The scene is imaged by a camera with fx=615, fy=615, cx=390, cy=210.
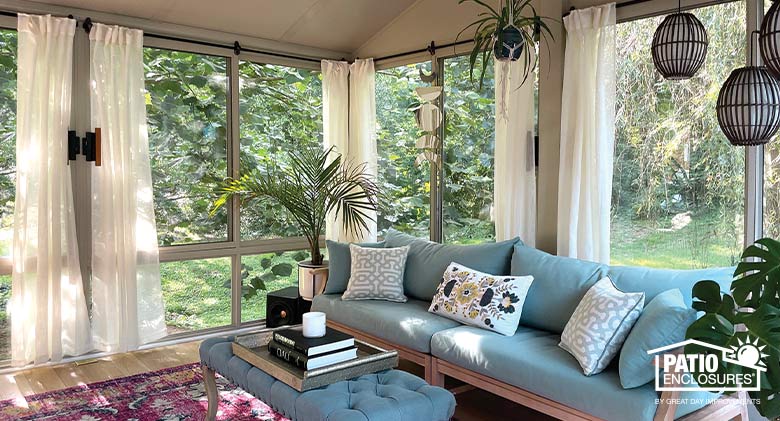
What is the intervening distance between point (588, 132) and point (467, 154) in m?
1.23

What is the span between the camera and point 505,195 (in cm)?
418

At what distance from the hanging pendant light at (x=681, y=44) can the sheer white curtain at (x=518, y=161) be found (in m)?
1.40

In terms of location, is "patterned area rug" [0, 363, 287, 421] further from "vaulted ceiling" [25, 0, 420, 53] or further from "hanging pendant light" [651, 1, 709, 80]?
"hanging pendant light" [651, 1, 709, 80]

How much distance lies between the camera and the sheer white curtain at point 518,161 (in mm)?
4094

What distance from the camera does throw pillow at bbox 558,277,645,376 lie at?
2.69 m

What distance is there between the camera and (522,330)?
3.38 meters

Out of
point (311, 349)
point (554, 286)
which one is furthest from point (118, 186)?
point (554, 286)

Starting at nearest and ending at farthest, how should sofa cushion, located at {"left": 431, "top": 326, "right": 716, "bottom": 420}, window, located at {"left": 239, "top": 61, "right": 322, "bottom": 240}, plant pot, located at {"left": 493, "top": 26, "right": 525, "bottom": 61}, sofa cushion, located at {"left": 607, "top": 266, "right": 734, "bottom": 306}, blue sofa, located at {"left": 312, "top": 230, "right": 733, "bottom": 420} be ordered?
sofa cushion, located at {"left": 431, "top": 326, "right": 716, "bottom": 420}, blue sofa, located at {"left": 312, "top": 230, "right": 733, "bottom": 420}, sofa cushion, located at {"left": 607, "top": 266, "right": 734, "bottom": 306}, plant pot, located at {"left": 493, "top": 26, "right": 525, "bottom": 61}, window, located at {"left": 239, "top": 61, "right": 322, "bottom": 240}

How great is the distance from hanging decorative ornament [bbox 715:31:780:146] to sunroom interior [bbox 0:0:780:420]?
0.05ft

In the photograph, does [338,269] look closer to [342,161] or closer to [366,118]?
[342,161]

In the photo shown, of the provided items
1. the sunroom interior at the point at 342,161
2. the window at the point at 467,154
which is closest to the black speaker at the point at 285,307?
the sunroom interior at the point at 342,161

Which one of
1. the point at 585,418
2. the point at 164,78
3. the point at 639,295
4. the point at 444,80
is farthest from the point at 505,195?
the point at 164,78

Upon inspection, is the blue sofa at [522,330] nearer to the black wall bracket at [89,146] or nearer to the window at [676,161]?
the window at [676,161]

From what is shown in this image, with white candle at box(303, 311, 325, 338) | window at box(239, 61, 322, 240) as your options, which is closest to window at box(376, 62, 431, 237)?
window at box(239, 61, 322, 240)
